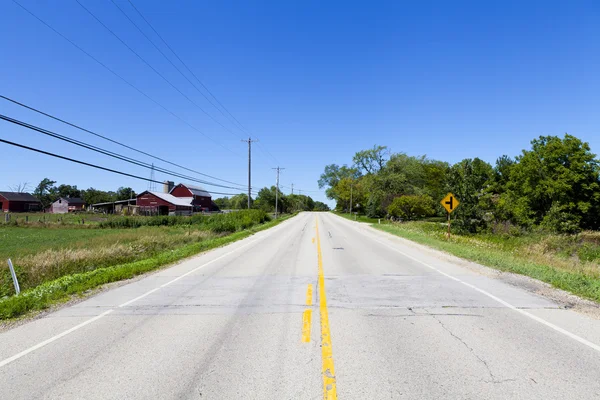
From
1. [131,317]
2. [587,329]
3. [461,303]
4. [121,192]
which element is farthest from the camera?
[121,192]

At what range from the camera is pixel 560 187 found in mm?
42062

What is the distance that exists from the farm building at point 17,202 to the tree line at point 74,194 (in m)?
18.6

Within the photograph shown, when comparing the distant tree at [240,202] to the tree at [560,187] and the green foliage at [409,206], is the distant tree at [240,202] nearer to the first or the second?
the green foliage at [409,206]

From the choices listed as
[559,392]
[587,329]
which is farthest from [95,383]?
[587,329]

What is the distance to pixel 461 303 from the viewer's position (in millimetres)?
7137

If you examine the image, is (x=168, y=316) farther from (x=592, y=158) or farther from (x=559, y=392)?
(x=592, y=158)

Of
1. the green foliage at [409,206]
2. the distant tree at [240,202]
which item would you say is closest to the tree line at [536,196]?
the green foliage at [409,206]

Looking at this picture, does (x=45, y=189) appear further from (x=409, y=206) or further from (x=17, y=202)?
(x=409, y=206)

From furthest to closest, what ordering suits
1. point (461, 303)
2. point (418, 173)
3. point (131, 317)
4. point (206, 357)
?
1. point (418, 173)
2. point (461, 303)
3. point (131, 317)
4. point (206, 357)

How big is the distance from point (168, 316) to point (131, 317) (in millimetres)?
691

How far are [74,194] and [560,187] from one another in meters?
150

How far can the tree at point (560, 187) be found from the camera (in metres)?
41.8

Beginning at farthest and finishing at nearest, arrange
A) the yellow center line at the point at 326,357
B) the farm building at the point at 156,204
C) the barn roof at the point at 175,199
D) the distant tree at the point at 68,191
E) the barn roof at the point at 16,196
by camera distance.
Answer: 1. the distant tree at the point at 68,191
2. the barn roof at the point at 16,196
3. the barn roof at the point at 175,199
4. the farm building at the point at 156,204
5. the yellow center line at the point at 326,357

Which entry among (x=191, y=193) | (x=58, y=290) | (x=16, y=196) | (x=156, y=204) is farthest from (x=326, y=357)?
(x=16, y=196)
